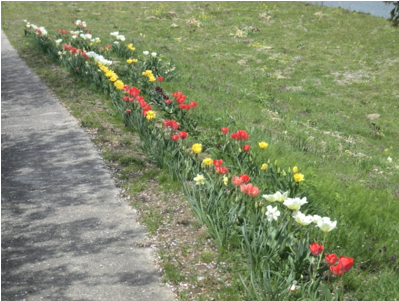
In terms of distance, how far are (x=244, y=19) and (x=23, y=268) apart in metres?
21.4

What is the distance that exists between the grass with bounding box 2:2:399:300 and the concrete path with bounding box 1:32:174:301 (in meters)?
0.48

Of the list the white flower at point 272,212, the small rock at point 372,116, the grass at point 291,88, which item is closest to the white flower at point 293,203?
the white flower at point 272,212

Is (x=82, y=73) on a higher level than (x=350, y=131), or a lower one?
higher

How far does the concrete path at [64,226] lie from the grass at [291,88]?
1.57ft

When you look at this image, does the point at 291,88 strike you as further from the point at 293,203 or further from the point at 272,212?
the point at 293,203

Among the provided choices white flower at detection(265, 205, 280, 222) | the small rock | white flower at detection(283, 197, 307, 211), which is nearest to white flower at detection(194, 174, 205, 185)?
white flower at detection(265, 205, 280, 222)

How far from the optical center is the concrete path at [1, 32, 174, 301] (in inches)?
189

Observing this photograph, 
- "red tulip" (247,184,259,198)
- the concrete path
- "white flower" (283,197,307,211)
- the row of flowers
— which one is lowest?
the concrete path

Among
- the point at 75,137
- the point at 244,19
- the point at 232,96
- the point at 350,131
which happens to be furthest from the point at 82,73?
the point at 244,19

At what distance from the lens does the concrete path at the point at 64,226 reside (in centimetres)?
480

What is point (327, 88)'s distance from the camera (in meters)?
16.1

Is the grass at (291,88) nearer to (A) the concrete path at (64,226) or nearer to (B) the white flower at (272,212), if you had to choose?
(A) the concrete path at (64,226)

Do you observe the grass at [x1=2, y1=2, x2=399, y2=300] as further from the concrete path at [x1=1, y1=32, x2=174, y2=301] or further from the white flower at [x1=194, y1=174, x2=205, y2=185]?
the white flower at [x1=194, y1=174, x2=205, y2=185]

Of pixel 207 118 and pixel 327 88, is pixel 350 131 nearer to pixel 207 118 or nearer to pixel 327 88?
pixel 327 88
